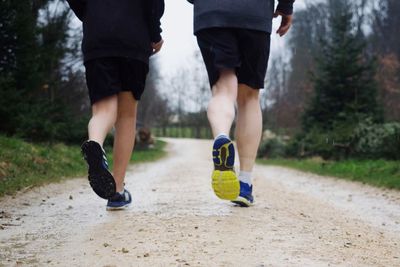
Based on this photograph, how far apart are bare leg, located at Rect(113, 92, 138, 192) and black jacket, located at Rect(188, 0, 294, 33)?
0.70 m

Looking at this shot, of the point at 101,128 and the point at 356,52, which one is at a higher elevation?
the point at 356,52

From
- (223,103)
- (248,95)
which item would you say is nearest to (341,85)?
(248,95)

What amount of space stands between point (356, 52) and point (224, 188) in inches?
499

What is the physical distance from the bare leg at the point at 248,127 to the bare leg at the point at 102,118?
A: 0.86 metres

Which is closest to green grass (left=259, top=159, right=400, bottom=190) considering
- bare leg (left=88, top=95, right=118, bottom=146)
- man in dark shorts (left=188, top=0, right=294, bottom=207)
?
man in dark shorts (left=188, top=0, right=294, bottom=207)

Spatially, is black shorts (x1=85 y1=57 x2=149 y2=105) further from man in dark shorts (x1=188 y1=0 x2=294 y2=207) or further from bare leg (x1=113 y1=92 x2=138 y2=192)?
man in dark shorts (x1=188 y1=0 x2=294 y2=207)

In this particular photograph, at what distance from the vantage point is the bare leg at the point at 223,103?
9.17 ft

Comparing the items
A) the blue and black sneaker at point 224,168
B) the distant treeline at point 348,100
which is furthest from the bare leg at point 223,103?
the distant treeline at point 348,100

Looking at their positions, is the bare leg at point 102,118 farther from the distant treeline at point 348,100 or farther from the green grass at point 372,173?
the distant treeline at point 348,100

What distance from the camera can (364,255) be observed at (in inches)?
73.4

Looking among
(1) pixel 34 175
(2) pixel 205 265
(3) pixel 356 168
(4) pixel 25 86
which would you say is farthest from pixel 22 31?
(2) pixel 205 265

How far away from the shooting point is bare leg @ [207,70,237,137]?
9.17ft

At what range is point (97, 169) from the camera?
2.54m

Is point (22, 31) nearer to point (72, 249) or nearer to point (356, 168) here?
point (356, 168)
